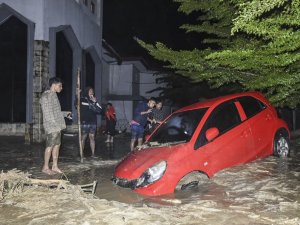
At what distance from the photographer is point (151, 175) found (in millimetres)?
6211

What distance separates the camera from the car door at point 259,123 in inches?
312

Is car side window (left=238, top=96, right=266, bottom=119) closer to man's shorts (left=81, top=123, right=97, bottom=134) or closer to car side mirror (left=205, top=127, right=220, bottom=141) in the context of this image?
car side mirror (left=205, top=127, right=220, bottom=141)

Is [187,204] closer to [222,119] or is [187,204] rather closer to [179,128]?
[179,128]

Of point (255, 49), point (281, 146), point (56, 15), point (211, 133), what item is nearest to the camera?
point (255, 49)

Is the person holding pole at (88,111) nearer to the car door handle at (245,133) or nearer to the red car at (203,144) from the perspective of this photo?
the red car at (203,144)

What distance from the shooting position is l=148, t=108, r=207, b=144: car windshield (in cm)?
706

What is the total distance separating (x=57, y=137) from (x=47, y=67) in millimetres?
7182

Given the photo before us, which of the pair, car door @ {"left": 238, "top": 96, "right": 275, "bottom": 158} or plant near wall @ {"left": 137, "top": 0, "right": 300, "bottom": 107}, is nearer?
plant near wall @ {"left": 137, "top": 0, "right": 300, "bottom": 107}

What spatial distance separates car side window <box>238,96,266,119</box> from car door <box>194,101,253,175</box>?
350 millimetres

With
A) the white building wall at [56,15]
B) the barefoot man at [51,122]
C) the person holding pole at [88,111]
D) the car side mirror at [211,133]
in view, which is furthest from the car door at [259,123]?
the white building wall at [56,15]

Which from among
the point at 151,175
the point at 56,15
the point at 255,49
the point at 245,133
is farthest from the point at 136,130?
the point at 56,15

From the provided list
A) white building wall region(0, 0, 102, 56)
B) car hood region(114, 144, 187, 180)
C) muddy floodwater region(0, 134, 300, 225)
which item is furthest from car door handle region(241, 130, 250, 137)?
white building wall region(0, 0, 102, 56)

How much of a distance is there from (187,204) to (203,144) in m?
1.48

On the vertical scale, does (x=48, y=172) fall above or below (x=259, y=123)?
below
